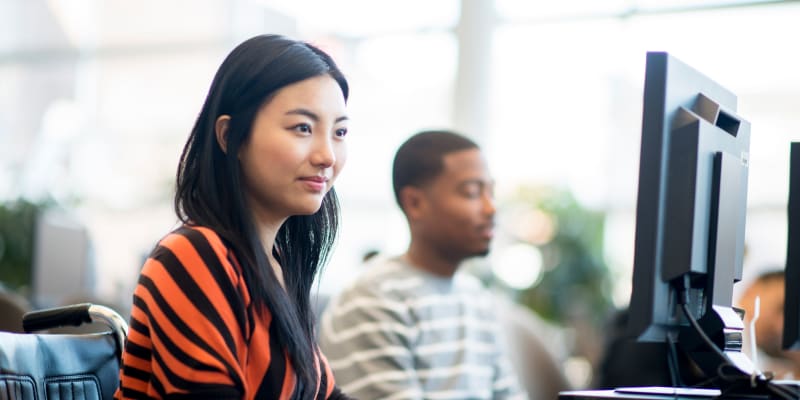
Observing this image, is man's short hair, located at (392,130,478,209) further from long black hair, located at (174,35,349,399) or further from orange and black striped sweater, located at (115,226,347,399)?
orange and black striped sweater, located at (115,226,347,399)

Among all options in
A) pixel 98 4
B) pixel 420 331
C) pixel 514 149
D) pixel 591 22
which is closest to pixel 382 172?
pixel 514 149

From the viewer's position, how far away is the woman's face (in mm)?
1475

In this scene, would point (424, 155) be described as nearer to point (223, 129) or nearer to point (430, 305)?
point (430, 305)

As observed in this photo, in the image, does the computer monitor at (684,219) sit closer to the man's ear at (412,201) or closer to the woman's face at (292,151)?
the woman's face at (292,151)

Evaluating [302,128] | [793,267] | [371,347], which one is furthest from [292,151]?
[371,347]

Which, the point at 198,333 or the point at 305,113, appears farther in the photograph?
the point at 305,113

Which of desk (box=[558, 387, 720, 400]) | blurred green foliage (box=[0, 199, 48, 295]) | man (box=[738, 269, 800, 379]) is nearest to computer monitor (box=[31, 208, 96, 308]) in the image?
blurred green foliage (box=[0, 199, 48, 295])

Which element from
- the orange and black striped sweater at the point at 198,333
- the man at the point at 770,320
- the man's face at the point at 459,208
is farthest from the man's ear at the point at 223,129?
the man at the point at 770,320

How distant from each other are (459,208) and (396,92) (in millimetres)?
3823

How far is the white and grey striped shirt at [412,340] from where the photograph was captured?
260 cm

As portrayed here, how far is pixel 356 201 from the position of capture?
6684 millimetres

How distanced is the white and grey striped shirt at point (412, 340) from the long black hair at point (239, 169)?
107cm

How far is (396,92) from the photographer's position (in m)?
6.59

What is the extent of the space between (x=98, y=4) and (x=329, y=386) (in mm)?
6646
